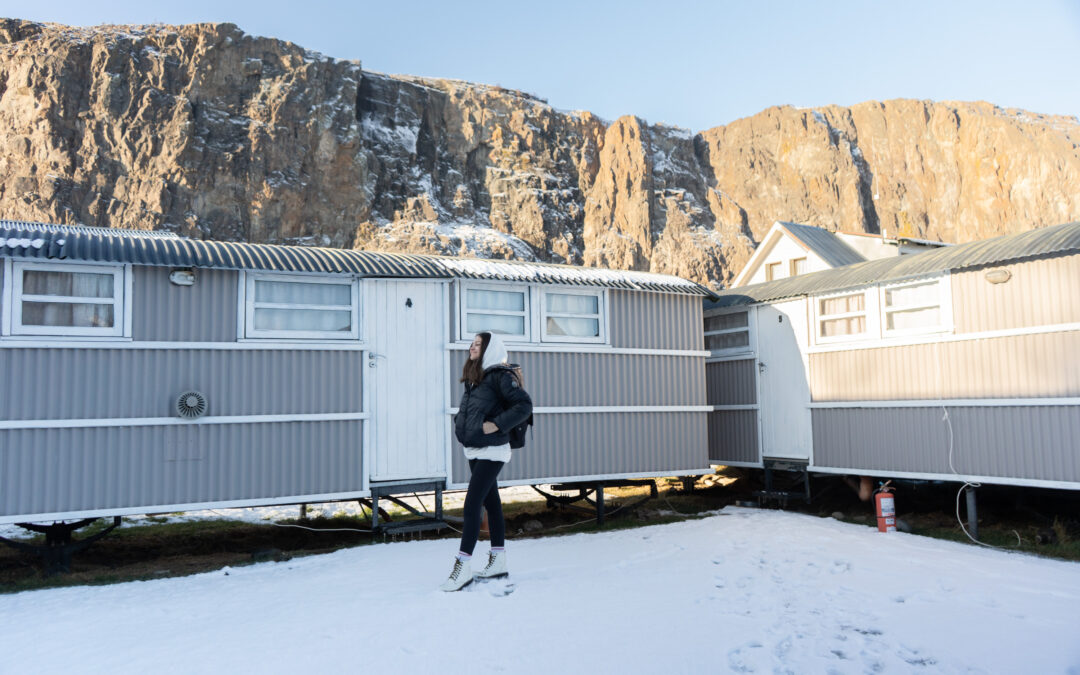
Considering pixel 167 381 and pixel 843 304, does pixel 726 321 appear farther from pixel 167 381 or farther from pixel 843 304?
pixel 167 381

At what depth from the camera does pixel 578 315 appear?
963cm

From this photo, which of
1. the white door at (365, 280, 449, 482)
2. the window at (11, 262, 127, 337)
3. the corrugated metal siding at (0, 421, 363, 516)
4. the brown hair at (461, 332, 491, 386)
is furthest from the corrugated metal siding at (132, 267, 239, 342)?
the brown hair at (461, 332, 491, 386)

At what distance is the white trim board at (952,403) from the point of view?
7.59 meters

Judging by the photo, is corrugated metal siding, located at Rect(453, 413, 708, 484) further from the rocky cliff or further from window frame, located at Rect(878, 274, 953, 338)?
the rocky cliff

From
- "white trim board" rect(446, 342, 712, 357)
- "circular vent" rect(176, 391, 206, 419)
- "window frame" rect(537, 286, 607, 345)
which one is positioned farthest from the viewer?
"window frame" rect(537, 286, 607, 345)

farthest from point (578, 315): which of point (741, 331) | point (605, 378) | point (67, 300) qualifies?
point (67, 300)

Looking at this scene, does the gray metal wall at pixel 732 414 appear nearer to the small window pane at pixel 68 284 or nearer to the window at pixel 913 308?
the window at pixel 913 308

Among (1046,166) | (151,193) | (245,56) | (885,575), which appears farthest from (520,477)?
(1046,166)

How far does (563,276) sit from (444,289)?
1632mm

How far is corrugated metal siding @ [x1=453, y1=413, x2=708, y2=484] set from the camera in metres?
9.11

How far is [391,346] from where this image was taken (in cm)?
848

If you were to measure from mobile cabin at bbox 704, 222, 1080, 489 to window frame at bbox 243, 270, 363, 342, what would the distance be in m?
5.73

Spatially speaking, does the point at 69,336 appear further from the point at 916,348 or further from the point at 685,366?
the point at 916,348

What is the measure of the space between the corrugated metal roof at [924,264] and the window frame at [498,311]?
131 inches
